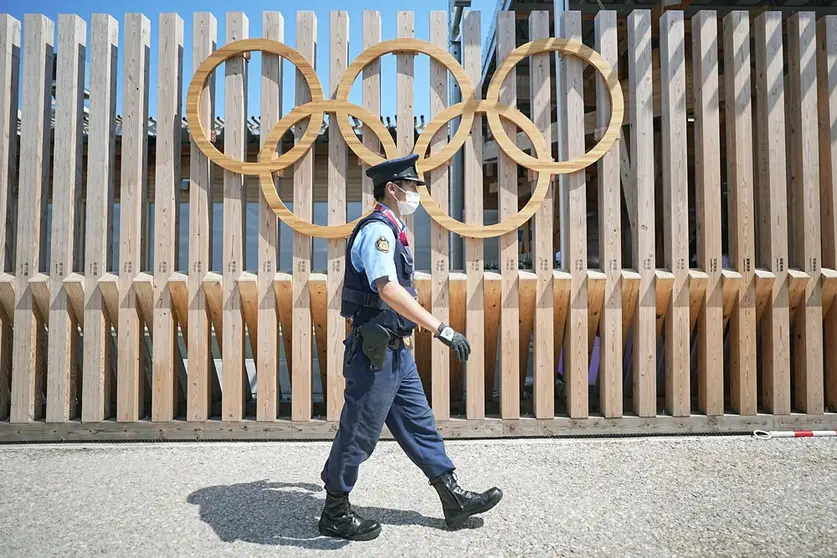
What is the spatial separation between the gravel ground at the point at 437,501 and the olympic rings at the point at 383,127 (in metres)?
1.92

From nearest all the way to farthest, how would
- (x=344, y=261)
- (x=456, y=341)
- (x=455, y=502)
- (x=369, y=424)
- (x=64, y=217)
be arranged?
(x=456, y=341) < (x=369, y=424) < (x=455, y=502) < (x=344, y=261) < (x=64, y=217)

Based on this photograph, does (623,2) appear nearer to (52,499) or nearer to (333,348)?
(333,348)

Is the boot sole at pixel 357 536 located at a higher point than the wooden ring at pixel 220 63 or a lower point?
lower

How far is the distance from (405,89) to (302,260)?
5.58 feet

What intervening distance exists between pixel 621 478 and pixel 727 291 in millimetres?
2097

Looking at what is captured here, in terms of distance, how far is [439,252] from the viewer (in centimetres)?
504

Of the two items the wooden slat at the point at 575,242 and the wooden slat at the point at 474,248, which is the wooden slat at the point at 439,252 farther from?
the wooden slat at the point at 575,242

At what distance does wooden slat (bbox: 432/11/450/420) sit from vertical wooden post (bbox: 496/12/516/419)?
2.1 inches

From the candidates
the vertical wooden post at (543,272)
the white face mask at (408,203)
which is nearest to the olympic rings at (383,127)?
the vertical wooden post at (543,272)

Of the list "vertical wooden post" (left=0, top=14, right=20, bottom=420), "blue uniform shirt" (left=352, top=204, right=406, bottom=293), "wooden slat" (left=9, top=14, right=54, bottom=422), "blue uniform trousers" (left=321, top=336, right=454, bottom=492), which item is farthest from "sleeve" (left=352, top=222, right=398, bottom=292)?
"vertical wooden post" (left=0, top=14, right=20, bottom=420)

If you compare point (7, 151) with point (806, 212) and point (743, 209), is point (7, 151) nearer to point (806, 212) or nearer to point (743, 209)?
point (743, 209)

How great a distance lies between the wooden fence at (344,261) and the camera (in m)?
5.01

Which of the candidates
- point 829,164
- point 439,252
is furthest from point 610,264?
point 829,164

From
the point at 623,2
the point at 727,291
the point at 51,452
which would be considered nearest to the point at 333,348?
the point at 51,452
